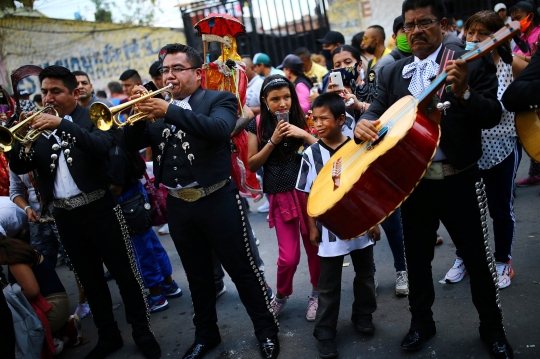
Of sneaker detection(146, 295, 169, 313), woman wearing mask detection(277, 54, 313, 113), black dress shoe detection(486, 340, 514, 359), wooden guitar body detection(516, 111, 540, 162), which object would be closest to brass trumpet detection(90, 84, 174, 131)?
sneaker detection(146, 295, 169, 313)

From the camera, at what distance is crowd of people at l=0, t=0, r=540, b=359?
3.04 metres

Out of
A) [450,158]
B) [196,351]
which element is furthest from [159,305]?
[450,158]

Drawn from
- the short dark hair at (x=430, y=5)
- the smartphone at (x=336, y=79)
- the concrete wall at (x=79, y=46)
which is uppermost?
the concrete wall at (x=79, y=46)

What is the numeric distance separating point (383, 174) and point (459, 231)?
0.73 m

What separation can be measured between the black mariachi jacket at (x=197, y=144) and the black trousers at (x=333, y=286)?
3.28ft

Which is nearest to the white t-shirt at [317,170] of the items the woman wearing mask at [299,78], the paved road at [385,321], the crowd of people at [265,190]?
the crowd of people at [265,190]

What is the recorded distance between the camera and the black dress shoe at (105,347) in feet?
13.4

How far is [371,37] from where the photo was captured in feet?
19.6

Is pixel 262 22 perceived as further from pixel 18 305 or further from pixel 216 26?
pixel 18 305

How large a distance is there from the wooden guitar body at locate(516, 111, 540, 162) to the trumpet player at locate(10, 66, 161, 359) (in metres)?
2.92

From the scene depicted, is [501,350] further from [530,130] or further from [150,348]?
[150,348]

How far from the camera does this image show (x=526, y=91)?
312cm

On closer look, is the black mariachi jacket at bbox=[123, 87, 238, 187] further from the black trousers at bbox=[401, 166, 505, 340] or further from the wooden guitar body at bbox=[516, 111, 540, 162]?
the wooden guitar body at bbox=[516, 111, 540, 162]

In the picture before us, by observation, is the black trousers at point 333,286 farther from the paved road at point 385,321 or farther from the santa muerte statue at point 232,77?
the santa muerte statue at point 232,77
